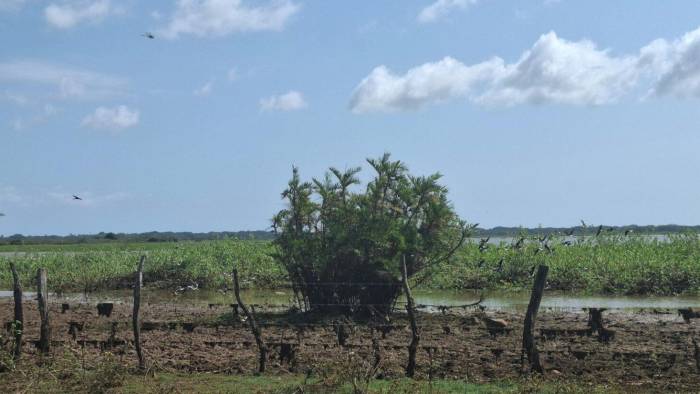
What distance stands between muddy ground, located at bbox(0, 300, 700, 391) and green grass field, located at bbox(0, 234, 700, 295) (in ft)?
17.4

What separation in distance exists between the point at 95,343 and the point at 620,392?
23.0ft

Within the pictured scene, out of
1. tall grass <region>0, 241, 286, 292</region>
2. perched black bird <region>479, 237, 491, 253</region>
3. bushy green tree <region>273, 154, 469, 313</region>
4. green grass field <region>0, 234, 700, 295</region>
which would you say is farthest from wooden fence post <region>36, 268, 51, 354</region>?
perched black bird <region>479, 237, 491, 253</region>

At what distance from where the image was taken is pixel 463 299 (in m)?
20.7

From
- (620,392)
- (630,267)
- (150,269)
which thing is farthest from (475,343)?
(150,269)

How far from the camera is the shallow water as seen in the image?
63.0 feet

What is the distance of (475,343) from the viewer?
12.3 meters

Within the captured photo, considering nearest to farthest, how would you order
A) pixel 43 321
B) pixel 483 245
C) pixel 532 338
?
1. pixel 532 338
2. pixel 43 321
3. pixel 483 245

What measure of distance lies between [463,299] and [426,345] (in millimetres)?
8861

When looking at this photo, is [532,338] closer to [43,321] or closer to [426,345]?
[426,345]

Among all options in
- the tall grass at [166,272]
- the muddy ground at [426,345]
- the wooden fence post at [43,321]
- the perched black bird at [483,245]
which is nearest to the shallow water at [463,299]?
the tall grass at [166,272]

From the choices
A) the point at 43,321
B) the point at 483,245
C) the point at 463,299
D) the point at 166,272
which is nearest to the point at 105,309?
the point at 43,321

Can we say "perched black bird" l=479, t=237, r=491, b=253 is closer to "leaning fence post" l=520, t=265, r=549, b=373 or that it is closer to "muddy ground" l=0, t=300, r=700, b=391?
"muddy ground" l=0, t=300, r=700, b=391

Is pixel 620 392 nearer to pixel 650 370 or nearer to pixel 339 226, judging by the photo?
pixel 650 370

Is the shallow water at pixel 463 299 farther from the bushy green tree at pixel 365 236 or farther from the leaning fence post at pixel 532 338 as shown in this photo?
the leaning fence post at pixel 532 338
